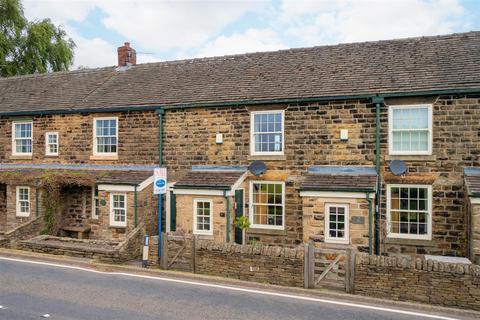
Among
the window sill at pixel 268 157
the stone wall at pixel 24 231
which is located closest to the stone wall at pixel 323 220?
the window sill at pixel 268 157

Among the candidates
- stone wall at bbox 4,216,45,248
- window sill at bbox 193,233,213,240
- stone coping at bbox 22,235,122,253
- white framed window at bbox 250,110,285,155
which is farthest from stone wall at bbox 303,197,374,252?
stone wall at bbox 4,216,45,248

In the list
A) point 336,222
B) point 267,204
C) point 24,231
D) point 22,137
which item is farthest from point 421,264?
point 22,137

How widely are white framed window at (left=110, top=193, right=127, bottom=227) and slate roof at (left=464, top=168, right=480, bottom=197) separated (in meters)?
11.9

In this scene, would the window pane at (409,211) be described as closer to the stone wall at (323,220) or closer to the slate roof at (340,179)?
the slate roof at (340,179)

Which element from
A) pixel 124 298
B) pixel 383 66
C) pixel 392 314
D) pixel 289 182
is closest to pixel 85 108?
pixel 289 182

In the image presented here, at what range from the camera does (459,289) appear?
870cm

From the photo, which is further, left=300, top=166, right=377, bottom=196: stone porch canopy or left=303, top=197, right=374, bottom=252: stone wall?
left=300, top=166, right=377, bottom=196: stone porch canopy

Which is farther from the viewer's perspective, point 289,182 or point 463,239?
point 289,182

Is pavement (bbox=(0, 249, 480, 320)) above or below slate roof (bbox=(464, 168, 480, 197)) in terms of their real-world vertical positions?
below

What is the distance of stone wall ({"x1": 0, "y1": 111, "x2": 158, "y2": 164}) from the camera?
57.3 feet

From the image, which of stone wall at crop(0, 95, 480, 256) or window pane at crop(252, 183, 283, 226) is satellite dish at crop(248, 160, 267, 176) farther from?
window pane at crop(252, 183, 283, 226)

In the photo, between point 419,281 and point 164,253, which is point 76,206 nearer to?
point 164,253

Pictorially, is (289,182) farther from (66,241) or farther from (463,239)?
(66,241)

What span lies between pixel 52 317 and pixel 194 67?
14241 millimetres
